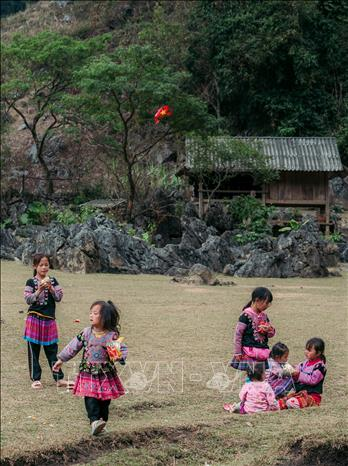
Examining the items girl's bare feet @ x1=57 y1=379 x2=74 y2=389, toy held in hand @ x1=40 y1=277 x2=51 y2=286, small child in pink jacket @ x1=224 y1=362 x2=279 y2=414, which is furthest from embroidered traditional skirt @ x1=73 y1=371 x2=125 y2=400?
girl's bare feet @ x1=57 y1=379 x2=74 y2=389

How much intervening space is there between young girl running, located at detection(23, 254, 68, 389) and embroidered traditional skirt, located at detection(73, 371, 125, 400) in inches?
62.5

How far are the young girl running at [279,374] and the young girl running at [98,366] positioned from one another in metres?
1.05

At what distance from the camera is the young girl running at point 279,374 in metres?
5.30

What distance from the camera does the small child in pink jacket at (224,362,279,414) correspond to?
524cm

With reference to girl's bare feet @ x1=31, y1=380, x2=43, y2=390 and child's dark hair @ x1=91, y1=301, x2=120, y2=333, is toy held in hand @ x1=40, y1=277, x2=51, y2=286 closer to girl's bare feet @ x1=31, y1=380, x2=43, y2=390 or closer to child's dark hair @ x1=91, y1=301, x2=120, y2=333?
girl's bare feet @ x1=31, y1=380, x2=43, y2=390

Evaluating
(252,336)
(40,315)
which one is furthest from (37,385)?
(252,336)

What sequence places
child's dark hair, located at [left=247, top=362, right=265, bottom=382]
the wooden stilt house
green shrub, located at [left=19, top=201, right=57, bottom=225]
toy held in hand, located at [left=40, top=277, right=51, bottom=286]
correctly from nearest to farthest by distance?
child's dark hair, located at [left=247, top=362, right=265, bottom=382] < toy held in hand, located at [left=40, top=277, right=51, bottom=286] < the wooden stilt house < green shrub, located at [left=19, top=201, right=57, bottom=225]

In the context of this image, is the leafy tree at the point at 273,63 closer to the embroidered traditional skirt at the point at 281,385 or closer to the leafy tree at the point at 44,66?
the embroidered traditional skirt at the point at 281,385

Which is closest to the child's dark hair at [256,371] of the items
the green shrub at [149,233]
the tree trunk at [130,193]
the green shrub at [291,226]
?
the green shrub at [149,233]

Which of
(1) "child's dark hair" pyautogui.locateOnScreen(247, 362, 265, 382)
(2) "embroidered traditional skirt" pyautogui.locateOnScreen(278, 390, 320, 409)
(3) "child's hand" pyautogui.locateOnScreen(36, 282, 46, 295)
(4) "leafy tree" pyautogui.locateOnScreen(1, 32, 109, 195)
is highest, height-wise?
(4) "leafy tree" pyautogui.locateOnScreen(1, 32, 109, 195)

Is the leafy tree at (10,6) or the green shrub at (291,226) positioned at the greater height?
the leafy tree at (10,6)

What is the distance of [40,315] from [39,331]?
140 mm

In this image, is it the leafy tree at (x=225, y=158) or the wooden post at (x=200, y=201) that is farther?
the wooden post at (x=200, y=201)

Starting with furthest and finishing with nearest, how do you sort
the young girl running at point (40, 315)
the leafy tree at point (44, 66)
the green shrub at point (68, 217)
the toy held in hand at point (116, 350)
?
the leafy tree at point (44, 66), the green shrub at point (68, 217), the young girl running at point (40, 315), the toy held in hand at point (116, 350)
